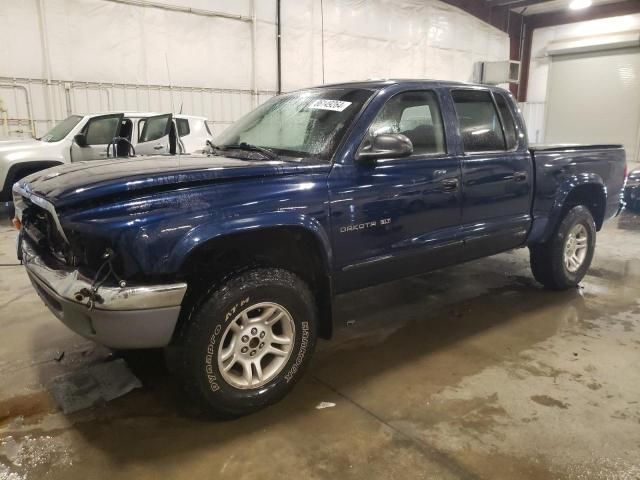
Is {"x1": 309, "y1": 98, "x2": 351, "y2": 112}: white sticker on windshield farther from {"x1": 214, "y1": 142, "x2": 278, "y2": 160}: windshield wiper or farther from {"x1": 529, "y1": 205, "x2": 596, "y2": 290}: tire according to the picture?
{"x1": 529, "y1": 205, "x2": 596, "y2": 290}: tire

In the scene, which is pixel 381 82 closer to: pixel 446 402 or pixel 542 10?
pixel 446 402

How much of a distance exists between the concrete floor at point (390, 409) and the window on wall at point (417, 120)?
1399 mm

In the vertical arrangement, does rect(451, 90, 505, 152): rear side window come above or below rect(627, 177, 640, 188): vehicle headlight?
above

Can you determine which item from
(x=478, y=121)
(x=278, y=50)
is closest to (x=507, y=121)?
(x=478, y=121)

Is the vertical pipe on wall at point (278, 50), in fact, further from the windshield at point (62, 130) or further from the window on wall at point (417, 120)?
the window on wall at point (417, 120)

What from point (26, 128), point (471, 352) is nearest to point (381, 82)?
point (471, 352)

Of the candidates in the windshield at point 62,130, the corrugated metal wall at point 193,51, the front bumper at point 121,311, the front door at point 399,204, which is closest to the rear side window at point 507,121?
the front door at point 399,204

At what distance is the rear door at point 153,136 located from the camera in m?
8.26

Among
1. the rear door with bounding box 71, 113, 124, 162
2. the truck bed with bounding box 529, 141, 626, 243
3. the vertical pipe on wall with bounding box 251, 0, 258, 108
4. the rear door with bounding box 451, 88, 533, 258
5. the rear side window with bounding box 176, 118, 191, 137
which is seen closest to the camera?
the rear door with bounding box 451, 88, 533, 258

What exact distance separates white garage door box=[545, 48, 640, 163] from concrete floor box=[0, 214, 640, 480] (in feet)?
46.4

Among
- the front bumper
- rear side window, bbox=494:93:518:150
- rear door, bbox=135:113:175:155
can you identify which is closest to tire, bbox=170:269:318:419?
the front bumper

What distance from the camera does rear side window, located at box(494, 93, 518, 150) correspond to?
12.6 feet

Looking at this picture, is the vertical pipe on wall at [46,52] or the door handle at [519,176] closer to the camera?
the door handle at [519,176]

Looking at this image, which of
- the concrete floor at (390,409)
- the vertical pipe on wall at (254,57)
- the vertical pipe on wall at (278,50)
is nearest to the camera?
the concrete floor at (390,409)
